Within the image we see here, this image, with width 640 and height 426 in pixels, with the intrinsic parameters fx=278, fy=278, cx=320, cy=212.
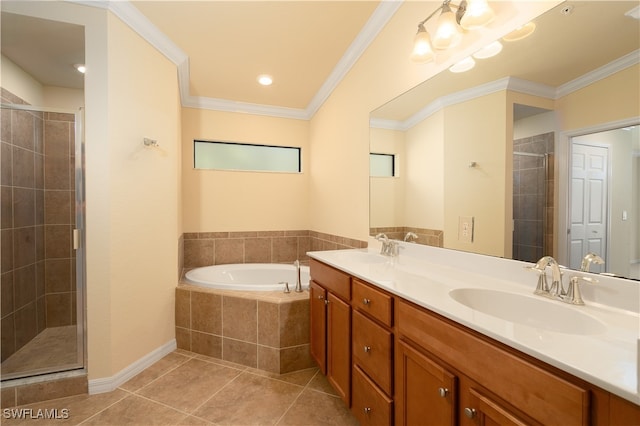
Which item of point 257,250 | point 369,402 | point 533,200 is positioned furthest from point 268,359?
point 533,200

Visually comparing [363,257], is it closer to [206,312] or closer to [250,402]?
[250,402]

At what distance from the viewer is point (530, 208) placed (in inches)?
45.3

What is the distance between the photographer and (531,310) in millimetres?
989

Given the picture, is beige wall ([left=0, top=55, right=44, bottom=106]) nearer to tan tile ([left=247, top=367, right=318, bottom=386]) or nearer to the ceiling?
the ceiling

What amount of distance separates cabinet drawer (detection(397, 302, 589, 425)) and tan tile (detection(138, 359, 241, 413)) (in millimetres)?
1595

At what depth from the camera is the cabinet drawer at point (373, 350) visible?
119 centimetres

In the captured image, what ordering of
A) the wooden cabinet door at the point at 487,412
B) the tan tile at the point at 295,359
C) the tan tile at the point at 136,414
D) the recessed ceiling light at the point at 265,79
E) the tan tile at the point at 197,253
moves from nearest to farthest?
the wooden cabinet door at the point at 487,412
the tan tile at the point at 136,414
the tan tile at the point at 295,359
the recessed ceiling light at the point at 265,79
the tan tile at the point at 197,253

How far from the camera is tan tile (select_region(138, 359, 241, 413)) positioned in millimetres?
1792

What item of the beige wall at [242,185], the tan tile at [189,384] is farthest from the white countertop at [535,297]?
the beige wall at [242,185]

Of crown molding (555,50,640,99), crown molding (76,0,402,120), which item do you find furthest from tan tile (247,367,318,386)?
crown molding (76,0,402,120)

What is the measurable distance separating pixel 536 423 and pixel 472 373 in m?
0.17

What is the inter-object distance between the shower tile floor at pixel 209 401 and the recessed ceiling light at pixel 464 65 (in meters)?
2.00

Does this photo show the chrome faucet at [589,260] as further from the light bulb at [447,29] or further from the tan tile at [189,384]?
the tan tile at [189,384]

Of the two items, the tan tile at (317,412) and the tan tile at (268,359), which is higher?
the tan tile at (268,359)
